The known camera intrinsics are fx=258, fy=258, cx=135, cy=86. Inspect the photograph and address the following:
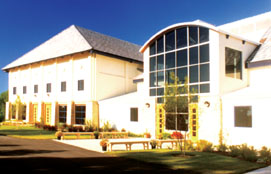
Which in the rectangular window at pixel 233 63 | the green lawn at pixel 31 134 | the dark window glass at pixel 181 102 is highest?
the rectangular window at pixel 233 63

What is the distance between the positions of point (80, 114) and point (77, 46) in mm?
7094

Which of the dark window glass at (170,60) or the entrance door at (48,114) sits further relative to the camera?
the entrance door at (48,114)

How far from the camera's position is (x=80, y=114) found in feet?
86.7

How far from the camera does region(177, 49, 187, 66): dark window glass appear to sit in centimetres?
1831

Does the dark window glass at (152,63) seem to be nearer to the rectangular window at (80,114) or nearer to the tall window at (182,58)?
the tall window at (182,58)

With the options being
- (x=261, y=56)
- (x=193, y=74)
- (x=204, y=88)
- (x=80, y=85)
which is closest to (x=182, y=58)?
(x=193, y=74)

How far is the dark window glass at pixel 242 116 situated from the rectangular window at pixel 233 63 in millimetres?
2714

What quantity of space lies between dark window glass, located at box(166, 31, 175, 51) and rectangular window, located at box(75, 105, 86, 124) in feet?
37.4

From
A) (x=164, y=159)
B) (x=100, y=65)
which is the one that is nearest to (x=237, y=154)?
(x=164, y=159)

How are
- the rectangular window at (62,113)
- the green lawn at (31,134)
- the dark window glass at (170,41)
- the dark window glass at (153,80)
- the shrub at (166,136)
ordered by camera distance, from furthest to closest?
the rectangular window at (62,113) < the dark window glass at (153,80) < the green lawn at (31,134) < the dark window glass at (170,41) < the shrub at (166,136)

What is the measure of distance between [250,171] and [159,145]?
634cm

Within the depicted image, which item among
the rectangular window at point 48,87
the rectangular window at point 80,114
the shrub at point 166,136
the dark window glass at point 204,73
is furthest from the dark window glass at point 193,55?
the rectangular window at point 48,87

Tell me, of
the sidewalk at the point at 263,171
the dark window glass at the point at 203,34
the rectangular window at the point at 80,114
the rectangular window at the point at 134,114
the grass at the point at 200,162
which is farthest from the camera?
the rectangular window at the point at 80,114

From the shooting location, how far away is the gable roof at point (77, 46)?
26875 millimetres
